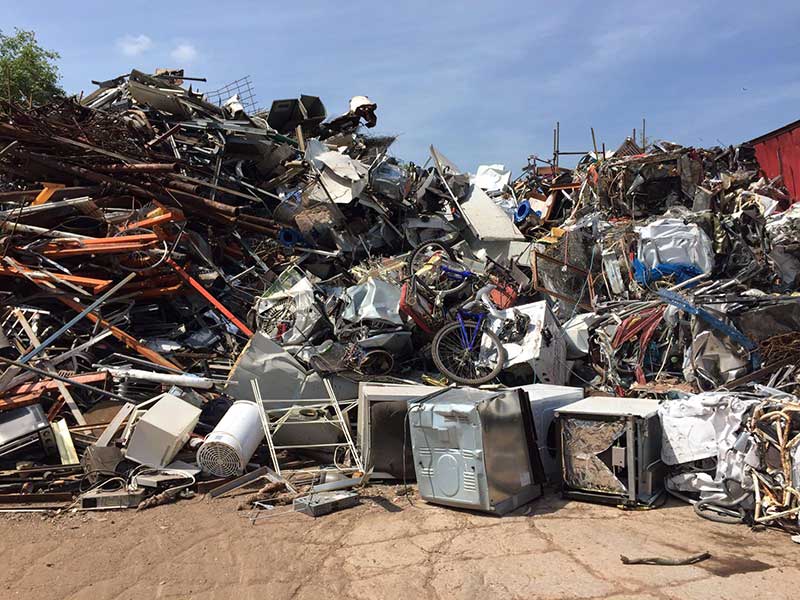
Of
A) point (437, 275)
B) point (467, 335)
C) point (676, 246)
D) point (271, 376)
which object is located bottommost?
point (271, 376)

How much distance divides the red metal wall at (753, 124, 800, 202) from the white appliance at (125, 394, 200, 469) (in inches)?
589

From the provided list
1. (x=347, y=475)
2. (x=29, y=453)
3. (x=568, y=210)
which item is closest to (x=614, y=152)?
(x=568, y=210)

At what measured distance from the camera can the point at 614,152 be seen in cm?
1389

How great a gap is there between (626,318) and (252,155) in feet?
26.3

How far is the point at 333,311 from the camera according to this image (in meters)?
8.55

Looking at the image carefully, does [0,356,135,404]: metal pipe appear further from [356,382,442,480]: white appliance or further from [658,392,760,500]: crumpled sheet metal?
[658,392,760,500]: crumpled sheet metal

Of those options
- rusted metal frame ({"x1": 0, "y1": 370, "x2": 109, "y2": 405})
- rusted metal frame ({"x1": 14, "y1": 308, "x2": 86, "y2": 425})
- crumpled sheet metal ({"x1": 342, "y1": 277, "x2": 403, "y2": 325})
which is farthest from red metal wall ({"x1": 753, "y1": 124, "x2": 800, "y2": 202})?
rusted metal frame ({"x1": 14, "y1": 308, "x2": 86, "y2": 425})

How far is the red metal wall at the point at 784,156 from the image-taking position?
48.6 ft

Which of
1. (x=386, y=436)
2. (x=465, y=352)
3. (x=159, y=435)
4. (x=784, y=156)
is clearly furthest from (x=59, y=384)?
(x=784, y=156)

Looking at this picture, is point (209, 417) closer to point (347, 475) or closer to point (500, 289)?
point (347, 475)

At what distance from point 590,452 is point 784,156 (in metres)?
13.5

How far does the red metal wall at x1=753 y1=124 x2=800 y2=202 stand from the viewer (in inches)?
583

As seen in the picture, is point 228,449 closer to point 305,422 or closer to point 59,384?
point 305,422

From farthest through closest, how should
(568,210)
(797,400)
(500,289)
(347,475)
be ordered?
(568,210) < (500,289) < (347,475) < (797,400)
